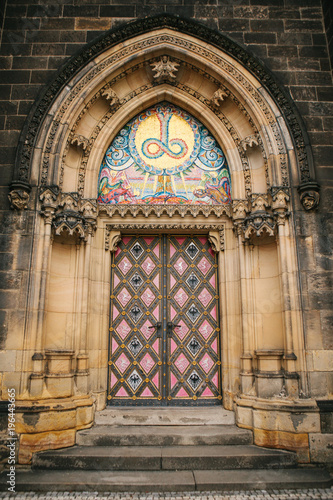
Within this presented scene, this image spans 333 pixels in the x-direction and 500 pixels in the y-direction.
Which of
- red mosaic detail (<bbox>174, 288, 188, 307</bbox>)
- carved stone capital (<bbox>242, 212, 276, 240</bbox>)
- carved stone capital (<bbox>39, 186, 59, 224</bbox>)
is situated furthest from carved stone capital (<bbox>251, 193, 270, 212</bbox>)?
carved stone capital (<bbox>39, 186, 59, 224</bbox>)

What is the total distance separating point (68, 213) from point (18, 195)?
78cm

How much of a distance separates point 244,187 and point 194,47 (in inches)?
103

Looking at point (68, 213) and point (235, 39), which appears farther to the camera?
point (235, 39)

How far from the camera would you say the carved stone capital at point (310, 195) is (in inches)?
227

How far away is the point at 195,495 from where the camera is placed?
4285 millimetres

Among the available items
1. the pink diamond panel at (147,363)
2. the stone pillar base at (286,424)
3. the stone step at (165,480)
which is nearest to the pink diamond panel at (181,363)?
the pink diamond panel at (147,363)

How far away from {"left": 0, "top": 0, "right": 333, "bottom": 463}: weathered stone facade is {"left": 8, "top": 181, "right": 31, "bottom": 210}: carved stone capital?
20 mm

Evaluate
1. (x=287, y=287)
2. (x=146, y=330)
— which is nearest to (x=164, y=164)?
(x=146, y=330)

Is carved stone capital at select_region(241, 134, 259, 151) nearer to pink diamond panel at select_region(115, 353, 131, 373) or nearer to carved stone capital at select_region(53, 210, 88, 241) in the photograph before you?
carved stone capital at select_region(53, 210, 88, 241)

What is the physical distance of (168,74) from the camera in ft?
22.1

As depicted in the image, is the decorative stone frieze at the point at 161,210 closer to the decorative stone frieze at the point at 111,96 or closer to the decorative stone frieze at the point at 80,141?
the decorative stone frieze at the point at 80,141

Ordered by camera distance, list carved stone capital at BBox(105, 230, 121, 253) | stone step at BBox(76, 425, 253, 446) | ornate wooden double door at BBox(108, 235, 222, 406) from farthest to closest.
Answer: carved stone capital at BBox(105, 230, 121, 253) → ornate wooden double door at BBox(108, 235, 222, 406) → stone step at BBox(76, 425, 253, 446)

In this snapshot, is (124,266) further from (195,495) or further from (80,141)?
(195,495)

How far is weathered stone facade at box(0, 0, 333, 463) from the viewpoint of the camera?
5332 mm
